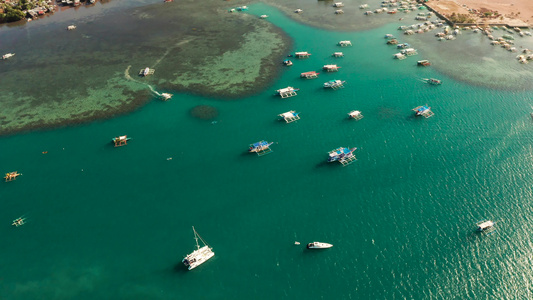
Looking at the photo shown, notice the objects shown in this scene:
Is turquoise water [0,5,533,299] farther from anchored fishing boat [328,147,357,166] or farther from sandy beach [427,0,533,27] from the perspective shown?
sandy beach [427,0,533,27]

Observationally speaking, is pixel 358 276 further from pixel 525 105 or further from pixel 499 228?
pixel 525 105

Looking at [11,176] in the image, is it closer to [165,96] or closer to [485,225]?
[165,96]

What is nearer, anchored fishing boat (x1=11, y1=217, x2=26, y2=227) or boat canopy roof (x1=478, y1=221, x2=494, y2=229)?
boat canopy roof (x1=478, y1=221, x2=494, y2=229)

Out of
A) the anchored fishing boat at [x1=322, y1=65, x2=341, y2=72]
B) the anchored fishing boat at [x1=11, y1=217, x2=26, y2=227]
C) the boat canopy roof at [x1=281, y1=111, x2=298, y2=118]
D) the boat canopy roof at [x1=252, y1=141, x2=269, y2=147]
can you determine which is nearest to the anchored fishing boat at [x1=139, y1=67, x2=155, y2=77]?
the boat canopy roof at [x1=281, y1=111, x2=298, y2=118]

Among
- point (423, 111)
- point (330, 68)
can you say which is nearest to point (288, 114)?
point (330, 68)

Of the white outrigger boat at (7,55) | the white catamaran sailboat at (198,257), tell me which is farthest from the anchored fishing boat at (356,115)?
the white outrigger boat at (7,55)

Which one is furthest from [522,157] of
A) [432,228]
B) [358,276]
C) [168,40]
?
[168,40]

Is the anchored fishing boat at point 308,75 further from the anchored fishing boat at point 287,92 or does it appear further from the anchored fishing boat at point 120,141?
the anchored fishing boat at point 120,141
